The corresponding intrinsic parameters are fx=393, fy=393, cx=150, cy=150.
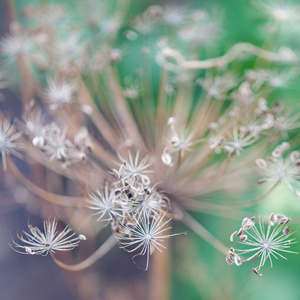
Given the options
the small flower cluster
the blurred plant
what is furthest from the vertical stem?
the small flower cluster

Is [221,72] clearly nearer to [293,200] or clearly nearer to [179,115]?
[179,115]

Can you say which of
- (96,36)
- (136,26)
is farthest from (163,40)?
(96,36)

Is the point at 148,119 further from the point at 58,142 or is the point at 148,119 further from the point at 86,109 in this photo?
the point at 58,142

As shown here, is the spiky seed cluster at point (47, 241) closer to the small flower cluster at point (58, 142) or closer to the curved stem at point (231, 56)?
the small flower cluster at point (58, 142)

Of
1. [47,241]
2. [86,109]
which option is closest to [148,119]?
[86,109]

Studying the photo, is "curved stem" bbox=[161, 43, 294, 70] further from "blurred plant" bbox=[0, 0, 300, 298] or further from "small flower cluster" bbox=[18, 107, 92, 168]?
"small flower cluster" bbox=[18, 107, 92, 168]

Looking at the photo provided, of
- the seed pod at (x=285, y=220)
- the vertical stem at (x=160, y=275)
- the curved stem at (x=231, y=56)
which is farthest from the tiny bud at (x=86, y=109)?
the seed pod at (x=285, y=220)

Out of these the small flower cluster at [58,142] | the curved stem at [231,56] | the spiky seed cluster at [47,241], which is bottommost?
the spiky seed cluster at [47,241]

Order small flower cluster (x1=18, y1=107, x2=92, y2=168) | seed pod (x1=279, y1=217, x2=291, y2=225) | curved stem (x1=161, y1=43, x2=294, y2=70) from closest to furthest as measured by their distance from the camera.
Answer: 1. seed pod (x1=279, y1=217, x2=291, y2=225)
2. small flower cluster (x1=18, y1=107, x2=92, y2=168)
3. curved stem (x1=161, y1=43, x2=294, y2=70)
